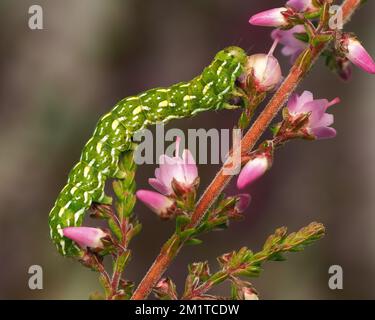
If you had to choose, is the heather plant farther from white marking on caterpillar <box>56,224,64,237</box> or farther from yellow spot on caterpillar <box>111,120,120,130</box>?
yellow spot on caterpillar <box>111,120,120,130</box>

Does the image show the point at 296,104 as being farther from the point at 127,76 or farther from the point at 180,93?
the point at 127,76

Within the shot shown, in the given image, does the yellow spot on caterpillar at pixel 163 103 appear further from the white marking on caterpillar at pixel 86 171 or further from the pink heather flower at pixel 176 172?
the pink heather flower at pixel 176 172

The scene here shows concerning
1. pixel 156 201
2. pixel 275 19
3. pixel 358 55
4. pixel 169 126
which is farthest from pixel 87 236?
pixel 169 126

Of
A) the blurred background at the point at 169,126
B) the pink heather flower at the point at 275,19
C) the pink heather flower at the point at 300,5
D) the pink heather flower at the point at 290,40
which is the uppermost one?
the pink heather flower at the point at 300,5

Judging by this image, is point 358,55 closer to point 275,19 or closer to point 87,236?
point 275,19

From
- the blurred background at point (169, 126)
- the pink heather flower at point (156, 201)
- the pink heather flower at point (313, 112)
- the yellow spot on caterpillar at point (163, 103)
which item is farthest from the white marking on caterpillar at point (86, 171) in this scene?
the blurred background at point (169, 126)

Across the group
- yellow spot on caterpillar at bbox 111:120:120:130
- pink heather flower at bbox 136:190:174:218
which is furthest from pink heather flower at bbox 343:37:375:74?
yellow spot on caterpillar at bbox 111:120:120:130

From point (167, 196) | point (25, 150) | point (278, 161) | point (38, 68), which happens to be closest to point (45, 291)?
point (25, 150)
